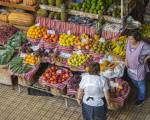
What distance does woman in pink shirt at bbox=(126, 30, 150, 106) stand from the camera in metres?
7.93

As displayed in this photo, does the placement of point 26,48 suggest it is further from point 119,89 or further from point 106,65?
point 119,89

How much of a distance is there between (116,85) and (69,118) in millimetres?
1115

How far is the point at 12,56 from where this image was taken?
373 inches

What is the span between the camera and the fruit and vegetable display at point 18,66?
29.4ft

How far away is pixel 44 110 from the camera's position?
8.77 m

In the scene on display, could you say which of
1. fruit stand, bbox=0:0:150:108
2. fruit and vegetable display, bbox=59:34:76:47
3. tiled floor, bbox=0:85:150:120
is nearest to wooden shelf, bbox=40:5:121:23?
fruit stand, bbox=0:0:150:108

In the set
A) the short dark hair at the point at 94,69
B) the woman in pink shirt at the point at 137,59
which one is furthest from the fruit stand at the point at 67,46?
the short dark hair at the point at 94,69

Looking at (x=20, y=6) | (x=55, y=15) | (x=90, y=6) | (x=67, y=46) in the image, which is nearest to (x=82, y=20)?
(x=90, y=6)

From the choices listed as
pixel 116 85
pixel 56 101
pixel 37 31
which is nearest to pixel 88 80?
pixel 116 85

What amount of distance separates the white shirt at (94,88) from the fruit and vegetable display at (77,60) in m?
1.57

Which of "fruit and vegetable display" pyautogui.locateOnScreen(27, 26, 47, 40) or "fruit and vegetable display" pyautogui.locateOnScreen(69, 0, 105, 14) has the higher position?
"fruit and vegetable display" pyautogui.locateOnScreen(69, 0, 105, 14)

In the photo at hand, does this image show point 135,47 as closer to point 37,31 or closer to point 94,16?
point 94,16

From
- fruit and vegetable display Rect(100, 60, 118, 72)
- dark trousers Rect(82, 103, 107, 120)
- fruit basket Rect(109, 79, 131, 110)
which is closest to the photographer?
dark trousers Rect(82, 103, 107, 120)

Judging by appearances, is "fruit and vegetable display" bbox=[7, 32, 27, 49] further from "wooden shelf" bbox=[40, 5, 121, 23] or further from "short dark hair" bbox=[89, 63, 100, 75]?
"short dark hair" bbox=[89, 63, 100, 75]
